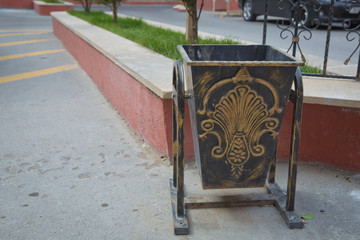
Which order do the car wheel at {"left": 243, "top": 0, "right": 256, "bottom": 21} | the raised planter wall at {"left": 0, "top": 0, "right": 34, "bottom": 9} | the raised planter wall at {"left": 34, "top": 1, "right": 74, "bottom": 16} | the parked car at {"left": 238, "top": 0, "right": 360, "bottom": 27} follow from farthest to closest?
1. the raised planter wall at {"left": 0, "top": 0, "right": 34, "bottom": 9}
2. the raised planter wall at {"left": 34, "top": 1, "right": 74, "bottom": 16}
3. the car wheel at {"left": 243, "top": 0, "right": 256, "bottom": 21}
4. the parked car at {"left": 238, "top": 0, "right": 360, "bottom": 27}

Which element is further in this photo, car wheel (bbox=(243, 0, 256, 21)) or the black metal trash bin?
car wheel (bbox=(243, 0, 256, 21))

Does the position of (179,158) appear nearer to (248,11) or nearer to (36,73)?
(36,73)

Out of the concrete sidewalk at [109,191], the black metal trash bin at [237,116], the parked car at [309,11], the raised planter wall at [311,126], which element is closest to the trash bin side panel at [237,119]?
the black metal trash bin at [237,116]

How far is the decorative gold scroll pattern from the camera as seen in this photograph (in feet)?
7.46

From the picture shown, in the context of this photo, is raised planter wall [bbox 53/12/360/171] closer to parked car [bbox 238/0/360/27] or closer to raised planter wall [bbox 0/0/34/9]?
parked car [bbox 238/0/360/27]

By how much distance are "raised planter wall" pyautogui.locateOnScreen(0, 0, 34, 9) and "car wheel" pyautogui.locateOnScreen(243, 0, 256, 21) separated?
45.3 ft

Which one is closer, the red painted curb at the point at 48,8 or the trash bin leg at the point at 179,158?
the trash bin leg at the point at 179,158

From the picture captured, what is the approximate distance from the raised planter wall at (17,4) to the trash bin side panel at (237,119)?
74.0 feet

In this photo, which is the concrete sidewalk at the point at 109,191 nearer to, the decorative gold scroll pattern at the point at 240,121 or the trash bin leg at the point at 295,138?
the trash bin leg at the point at 295,138

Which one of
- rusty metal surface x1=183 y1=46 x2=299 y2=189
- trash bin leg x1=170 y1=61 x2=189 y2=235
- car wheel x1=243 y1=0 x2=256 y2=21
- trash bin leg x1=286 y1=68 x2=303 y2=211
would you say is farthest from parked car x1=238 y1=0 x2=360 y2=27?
trash bin leg x1=170 y1=61 x2=189 y2=235

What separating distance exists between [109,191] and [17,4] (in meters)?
22.0

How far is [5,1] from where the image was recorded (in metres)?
21.9

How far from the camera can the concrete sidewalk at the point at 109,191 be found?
98.0 inches

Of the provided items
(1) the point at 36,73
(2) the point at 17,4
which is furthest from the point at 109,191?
(2) the point at 17,4
